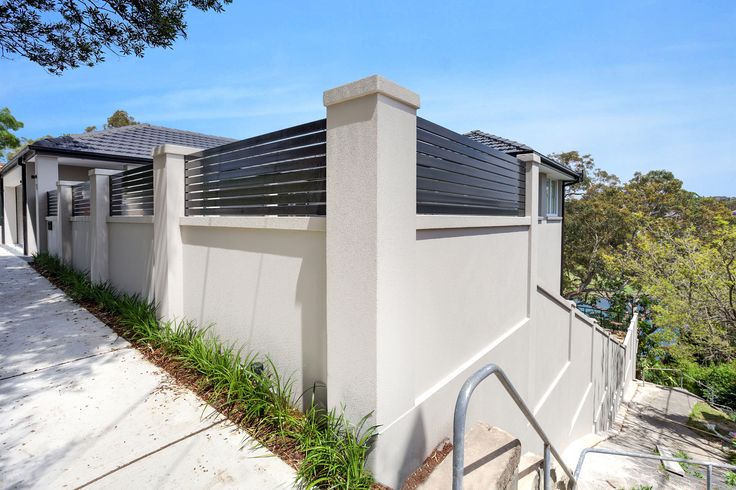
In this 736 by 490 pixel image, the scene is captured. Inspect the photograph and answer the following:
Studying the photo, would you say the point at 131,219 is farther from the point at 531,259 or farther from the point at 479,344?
the point at 531,259

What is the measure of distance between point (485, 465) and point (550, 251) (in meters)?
11.6

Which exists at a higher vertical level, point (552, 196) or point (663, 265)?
point (552, 196)

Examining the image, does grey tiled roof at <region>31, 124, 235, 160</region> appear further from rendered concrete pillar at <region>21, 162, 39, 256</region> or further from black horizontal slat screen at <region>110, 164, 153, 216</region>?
black horizontal slat screen at <region>110, 164, 153, 216</region>

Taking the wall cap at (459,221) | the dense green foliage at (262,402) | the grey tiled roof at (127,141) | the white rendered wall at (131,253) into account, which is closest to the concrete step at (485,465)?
the dense green foliage at (262,402)

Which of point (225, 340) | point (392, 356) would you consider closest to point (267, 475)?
point (392, 356)

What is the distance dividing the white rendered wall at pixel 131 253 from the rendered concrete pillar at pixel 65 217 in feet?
12.0

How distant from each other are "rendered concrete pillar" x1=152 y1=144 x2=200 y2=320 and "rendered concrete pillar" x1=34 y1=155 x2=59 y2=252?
9.17m

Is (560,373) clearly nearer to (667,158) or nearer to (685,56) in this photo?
(685,56)

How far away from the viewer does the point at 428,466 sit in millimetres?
2900

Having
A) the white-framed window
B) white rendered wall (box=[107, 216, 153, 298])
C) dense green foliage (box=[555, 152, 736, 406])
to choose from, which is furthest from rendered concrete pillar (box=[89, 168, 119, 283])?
dense green foliage (box=[555, 152, 736, 406])

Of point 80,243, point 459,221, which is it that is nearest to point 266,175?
point 459,221

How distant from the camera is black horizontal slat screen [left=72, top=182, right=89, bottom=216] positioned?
28.0 ft

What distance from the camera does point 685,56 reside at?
470 inches

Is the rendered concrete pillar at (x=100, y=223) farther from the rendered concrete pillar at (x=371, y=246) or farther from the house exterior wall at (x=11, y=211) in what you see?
the house exterior wall at (x=11, y=211)
